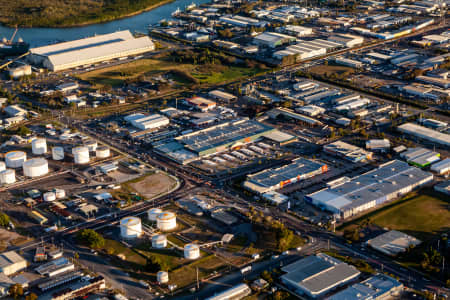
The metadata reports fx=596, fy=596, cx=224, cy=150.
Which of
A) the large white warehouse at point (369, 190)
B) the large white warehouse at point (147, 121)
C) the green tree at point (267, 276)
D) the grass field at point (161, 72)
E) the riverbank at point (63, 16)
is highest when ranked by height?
the riverbank at point (63, 16)

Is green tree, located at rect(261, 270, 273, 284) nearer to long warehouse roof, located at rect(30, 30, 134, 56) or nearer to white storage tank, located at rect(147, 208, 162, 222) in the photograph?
white storage tank, located at rect(147, 208, 162, 222)

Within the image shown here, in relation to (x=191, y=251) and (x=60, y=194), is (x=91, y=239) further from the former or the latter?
(x=60, y=194)

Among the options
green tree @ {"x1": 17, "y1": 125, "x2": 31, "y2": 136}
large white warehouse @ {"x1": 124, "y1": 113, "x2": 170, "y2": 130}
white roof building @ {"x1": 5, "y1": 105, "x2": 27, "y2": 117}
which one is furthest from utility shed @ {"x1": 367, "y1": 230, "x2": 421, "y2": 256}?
white roof building @ {"x1": 5, "y1": 105, "x2": 27, "y2": 117}

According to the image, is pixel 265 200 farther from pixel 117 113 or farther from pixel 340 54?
pixel 340 54

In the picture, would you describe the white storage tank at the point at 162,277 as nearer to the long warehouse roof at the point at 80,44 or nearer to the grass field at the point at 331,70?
the grass field at the point at 331,70

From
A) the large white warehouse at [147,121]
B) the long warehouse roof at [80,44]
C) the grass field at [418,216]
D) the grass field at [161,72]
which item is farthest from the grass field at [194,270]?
the long warehouse roof at [80,44]

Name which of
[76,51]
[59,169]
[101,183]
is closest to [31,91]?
[76,51]

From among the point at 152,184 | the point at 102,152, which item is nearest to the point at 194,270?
the point at 152,184
